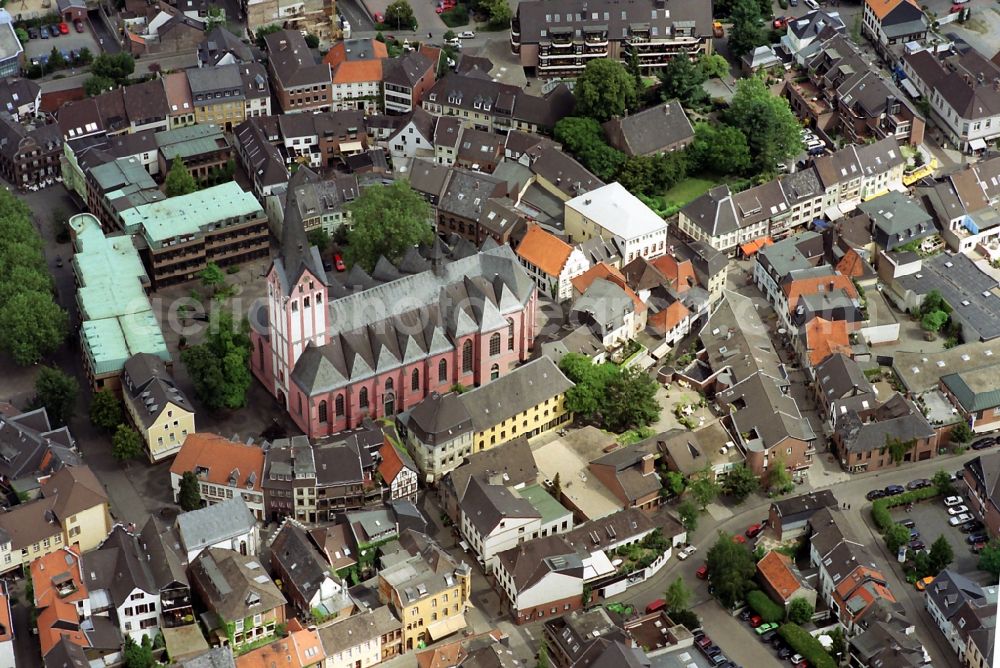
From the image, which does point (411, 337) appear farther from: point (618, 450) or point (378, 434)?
point (618, 450)

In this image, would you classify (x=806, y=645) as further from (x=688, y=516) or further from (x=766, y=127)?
(x=766, y=127)

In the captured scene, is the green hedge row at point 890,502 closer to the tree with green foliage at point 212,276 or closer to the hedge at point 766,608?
the hedge at point 766,608

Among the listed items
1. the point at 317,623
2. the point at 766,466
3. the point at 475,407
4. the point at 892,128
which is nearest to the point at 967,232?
the point at 892,128

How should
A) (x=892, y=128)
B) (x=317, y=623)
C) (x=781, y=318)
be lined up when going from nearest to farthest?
(x=317, y=623), (x=781, y=318), (x=892, y=128)

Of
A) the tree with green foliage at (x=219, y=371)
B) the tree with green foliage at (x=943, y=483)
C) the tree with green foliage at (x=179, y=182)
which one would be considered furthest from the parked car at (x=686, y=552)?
the tree with green foliage at (x=179, y=182)

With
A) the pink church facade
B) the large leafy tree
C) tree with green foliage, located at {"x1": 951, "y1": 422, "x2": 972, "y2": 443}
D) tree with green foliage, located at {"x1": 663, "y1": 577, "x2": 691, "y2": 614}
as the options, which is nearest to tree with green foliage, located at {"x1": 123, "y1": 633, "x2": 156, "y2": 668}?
the pink church facade

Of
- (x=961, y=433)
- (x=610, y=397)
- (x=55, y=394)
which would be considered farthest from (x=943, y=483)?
(x=55, y=394)

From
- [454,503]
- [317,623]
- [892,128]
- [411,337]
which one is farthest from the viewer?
[892,128]

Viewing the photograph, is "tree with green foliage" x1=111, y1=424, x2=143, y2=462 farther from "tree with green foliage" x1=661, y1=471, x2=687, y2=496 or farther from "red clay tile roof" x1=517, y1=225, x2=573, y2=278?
"tree with green foliage" x1=661, y1=471, x2=687, y2=496
